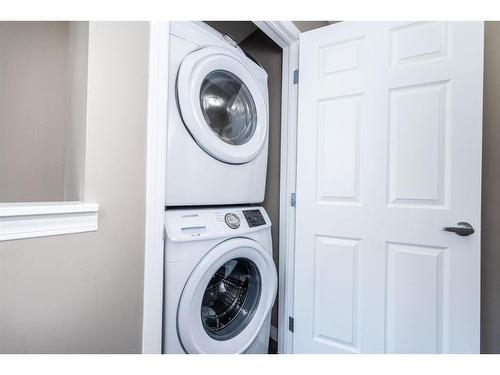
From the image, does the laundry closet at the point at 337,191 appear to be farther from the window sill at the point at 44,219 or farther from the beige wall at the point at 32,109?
the beige wall at the point at 32,109

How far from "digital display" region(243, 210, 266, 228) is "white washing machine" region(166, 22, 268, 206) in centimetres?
7

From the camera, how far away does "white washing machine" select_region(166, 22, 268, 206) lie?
3.28 feet

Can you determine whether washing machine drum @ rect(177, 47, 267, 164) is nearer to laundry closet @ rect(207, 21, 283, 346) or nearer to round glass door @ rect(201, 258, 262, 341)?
laundry closet @ rect(207, 21, 283, 346)

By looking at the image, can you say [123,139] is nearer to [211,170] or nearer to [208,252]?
[211,170]

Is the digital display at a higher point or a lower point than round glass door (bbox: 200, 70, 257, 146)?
lower

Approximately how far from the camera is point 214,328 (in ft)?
3.82

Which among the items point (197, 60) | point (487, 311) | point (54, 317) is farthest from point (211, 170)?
point (487, 311)

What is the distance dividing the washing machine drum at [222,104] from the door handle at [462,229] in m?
0.91

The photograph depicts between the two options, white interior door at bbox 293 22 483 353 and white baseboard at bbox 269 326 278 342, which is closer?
white interior door at bbox 293 22 483 353

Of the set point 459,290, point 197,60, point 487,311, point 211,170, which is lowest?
point 487,311

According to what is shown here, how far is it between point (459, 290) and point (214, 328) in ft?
3.46

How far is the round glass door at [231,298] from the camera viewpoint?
1.18 meters

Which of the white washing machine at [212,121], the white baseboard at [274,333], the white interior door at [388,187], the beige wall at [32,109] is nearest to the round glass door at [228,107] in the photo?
the white washing machine at [212,121]

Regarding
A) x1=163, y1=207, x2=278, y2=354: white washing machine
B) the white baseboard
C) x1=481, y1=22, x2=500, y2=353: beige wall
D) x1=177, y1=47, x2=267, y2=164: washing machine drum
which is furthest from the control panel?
x1=481, y1=22, x2=500, y2=353: beige wall
